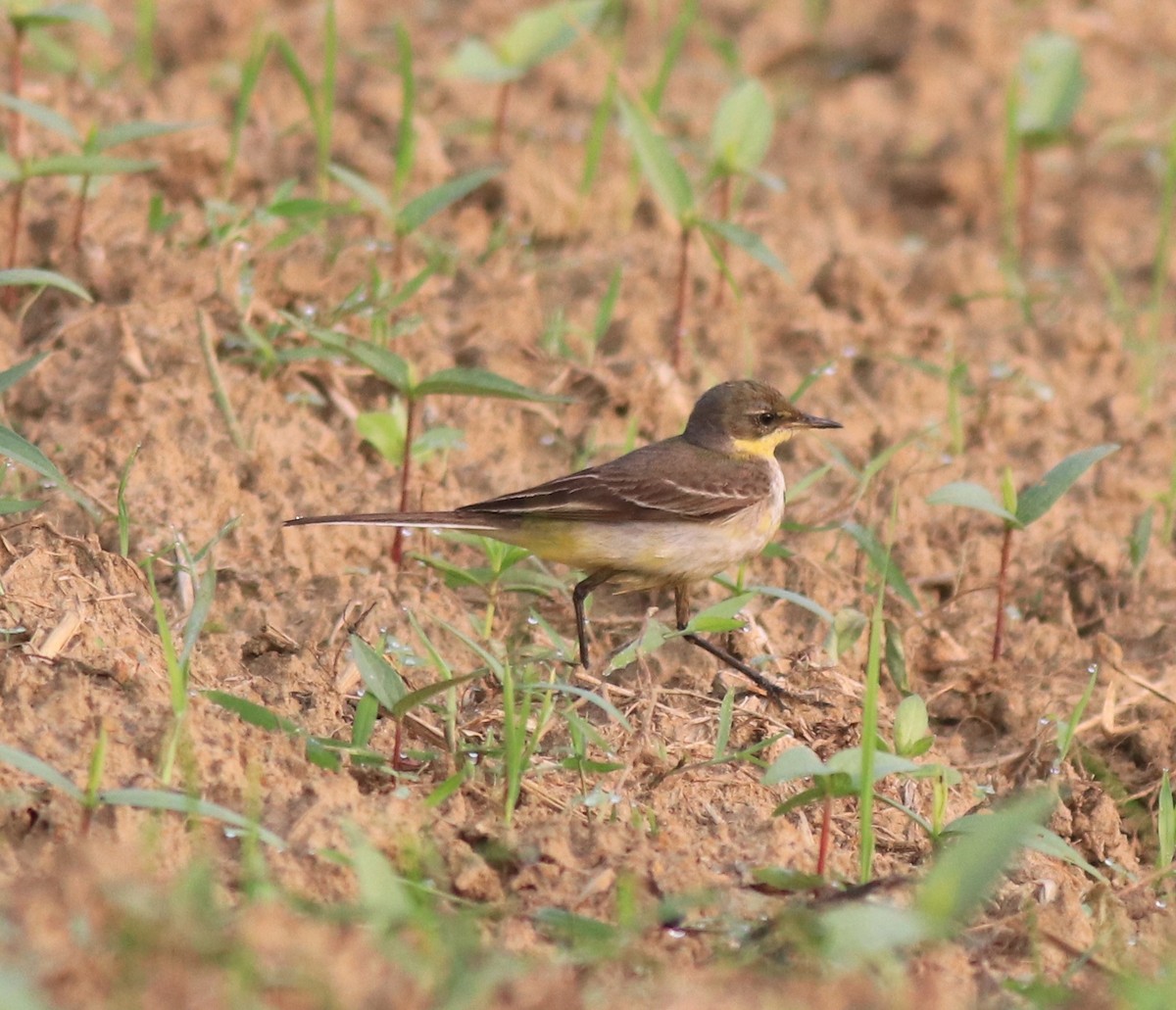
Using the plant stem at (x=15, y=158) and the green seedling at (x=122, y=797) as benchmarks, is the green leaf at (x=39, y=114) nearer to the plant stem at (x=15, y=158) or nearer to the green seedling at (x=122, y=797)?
the plant stem at (x=15, y=158)

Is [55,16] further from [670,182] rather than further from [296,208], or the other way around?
[670,182]

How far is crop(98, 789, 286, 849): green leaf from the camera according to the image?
4.04m

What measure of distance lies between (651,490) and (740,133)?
2053mm

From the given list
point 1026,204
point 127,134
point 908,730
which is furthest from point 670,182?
point 908,730

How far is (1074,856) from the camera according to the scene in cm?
474

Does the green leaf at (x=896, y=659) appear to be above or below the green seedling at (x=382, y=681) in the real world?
below

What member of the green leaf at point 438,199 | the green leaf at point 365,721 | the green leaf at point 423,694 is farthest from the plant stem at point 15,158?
the green leaf at point 423,694

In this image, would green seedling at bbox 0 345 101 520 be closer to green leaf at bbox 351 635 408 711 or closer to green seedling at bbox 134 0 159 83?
green leaf at bbox 351 635 408 711

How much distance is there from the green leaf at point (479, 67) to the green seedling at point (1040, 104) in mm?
2468

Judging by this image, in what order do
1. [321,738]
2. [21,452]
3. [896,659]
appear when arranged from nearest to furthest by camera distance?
[321,738], [21,452], [896,659]

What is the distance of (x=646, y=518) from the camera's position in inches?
250

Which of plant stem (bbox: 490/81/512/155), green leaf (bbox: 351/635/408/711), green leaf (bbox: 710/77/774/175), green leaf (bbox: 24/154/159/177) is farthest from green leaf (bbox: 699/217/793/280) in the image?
green leaf (bbox: 351/635/408/711)

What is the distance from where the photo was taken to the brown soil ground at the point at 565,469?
13.8 feet

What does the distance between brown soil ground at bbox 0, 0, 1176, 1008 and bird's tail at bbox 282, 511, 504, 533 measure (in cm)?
26
